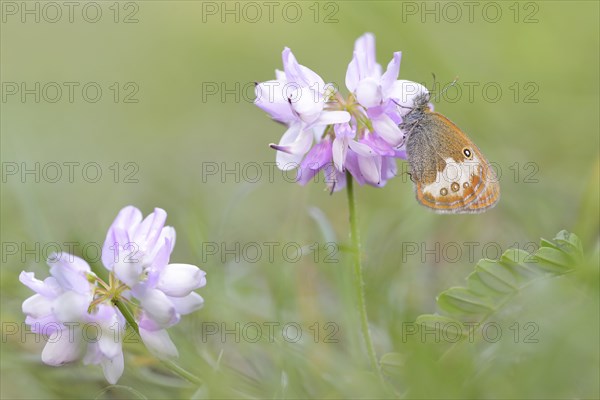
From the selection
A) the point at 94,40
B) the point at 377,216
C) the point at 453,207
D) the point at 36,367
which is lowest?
the point at 36,367

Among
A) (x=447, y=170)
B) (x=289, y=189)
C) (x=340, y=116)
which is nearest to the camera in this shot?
(x=340, y=116)

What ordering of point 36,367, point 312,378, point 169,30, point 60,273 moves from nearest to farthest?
point 60,273
point 312,378
point 36,367
point 169,30

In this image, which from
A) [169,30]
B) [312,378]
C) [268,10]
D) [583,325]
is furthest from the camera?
[169,30]

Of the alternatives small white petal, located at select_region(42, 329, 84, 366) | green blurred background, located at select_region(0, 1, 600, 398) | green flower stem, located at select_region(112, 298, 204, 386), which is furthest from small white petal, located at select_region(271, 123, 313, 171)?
small white petal, located at select_region(42, 329, 84, 366)

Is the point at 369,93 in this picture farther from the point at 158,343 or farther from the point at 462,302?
the point at 158,343

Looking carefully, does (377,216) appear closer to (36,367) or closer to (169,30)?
(36,367)

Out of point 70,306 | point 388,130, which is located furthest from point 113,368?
point 388,130

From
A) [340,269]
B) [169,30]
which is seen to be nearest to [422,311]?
[340,269]
